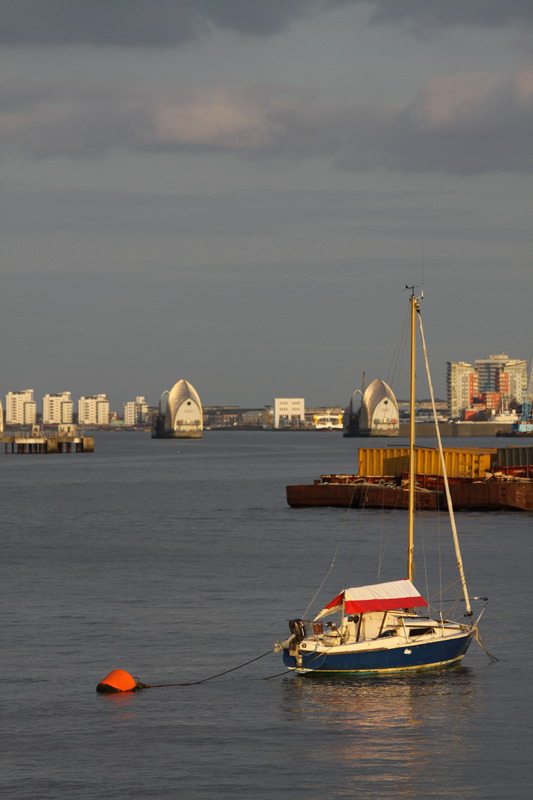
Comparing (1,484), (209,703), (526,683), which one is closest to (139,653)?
(209,703)

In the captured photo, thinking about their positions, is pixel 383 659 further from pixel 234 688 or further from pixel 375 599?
pixel 234 688

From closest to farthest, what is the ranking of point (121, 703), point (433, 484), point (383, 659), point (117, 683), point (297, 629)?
point (121, 703)
point (297, 629)
point (117, 683)
point (383, 659)
point (433, 484)

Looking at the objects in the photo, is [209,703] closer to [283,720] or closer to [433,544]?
[283,720]

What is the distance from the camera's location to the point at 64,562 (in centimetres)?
5534

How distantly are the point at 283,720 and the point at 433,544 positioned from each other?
35.6m

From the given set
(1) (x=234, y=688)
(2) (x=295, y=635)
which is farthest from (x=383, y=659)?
(1) (x=234, y=688)

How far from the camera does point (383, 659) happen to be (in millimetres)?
30000

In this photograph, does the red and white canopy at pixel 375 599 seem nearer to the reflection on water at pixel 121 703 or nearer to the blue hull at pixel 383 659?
the blue hull at pixel 383 659

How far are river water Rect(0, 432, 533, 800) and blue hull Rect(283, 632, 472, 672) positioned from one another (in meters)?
0.32

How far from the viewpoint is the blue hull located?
2972cm

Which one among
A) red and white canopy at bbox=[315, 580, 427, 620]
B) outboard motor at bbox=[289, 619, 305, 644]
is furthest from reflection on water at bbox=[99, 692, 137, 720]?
red and white canopy at bbox=[315, 580, 427, 620]

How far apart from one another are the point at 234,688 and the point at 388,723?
189 inches

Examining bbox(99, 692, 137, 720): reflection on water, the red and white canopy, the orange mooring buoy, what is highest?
the red and white canopy

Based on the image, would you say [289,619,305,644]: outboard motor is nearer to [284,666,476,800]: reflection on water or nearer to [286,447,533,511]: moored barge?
[284,666,476,800]: reflection on water
